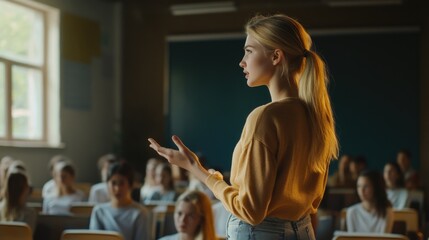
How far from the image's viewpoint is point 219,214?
5.61 meters

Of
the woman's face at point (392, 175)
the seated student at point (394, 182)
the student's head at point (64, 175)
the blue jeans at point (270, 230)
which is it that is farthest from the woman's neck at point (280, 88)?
the woman's face at point (392, 175)

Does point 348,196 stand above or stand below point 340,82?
below

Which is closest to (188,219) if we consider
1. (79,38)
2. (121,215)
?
(121,215)

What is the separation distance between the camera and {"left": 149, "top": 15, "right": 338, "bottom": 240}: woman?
1833mm

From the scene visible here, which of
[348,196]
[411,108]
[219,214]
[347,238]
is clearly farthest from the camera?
[411,108]

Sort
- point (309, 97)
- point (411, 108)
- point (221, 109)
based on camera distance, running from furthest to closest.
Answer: point (221, 109) → point (411, 108) → point (309, 97)

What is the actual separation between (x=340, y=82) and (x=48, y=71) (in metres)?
5.00

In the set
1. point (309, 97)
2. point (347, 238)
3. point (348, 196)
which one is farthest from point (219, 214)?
point (309, 97)

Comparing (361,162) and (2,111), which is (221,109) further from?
(2,111)

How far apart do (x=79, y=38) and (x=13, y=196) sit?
23.4 feet

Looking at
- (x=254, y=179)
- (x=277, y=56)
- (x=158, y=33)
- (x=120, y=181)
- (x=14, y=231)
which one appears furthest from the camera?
(x=158, y=33)

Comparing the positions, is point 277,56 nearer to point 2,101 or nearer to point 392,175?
point 392,175

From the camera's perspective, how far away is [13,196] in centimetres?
504

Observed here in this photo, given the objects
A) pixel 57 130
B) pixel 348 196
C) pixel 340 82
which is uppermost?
pixel 340 82
